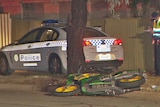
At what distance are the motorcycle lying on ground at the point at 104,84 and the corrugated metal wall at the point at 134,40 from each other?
3973 millimetres

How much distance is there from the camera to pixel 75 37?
43.9 feet

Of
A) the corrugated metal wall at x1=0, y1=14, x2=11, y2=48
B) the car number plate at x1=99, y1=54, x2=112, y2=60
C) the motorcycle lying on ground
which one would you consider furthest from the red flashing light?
the corrugated metal wall at x1=0, y1=14, x2=11, y2=48

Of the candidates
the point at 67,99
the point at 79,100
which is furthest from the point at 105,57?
Answer: the point at 79,100

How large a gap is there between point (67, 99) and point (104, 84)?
91 centimetres

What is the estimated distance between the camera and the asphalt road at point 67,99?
10.6 m

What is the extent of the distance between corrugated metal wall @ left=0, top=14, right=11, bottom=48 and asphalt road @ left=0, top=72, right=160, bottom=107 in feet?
20.9

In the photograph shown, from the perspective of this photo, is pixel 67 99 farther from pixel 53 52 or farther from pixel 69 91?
pixel 53 52

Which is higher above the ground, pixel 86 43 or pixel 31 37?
pixel 31 37

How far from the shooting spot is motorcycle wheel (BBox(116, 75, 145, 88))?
11594 millimetres

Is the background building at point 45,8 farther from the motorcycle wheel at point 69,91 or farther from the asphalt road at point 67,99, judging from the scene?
the motorcycle wheel at point 69,91

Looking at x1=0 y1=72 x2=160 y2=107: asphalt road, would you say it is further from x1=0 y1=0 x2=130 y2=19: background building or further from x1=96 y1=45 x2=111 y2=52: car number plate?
x1=0 y1=0 x2=130 y2=19: background building

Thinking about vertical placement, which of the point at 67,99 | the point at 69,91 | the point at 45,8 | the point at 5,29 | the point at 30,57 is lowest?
the point at 67,99

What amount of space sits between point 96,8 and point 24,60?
15.8m

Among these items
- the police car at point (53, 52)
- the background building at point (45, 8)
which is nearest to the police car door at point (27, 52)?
the police car at point (53, 52)
